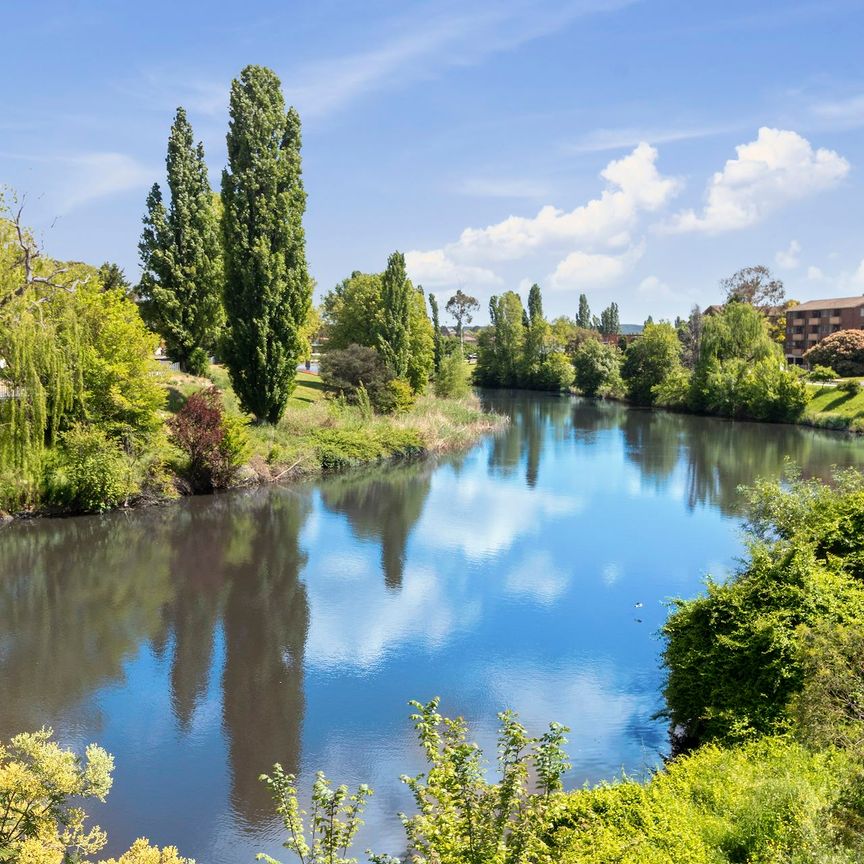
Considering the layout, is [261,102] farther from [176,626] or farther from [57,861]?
[57,861]

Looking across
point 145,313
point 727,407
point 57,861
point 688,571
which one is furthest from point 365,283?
point 57,861

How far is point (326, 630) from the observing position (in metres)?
15.8

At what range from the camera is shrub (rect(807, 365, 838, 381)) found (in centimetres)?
5894

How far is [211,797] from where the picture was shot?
974 centimetres

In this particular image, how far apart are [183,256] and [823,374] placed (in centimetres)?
5049

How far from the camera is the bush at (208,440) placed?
27.5m

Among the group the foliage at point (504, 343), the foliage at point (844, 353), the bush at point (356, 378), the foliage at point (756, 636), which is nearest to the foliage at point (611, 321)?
the foliage at point (504, 343)

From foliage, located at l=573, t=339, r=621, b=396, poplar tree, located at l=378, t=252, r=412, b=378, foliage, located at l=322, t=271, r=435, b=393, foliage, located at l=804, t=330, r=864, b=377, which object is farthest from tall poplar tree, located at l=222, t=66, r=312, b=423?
foliage, located at l=573, t=339, r=621, b=396

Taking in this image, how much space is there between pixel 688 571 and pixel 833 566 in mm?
8902

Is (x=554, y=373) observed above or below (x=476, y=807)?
above

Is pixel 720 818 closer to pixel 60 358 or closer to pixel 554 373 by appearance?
pixel 60 358

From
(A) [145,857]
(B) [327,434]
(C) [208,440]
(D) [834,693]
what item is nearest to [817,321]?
(B) [327,434]

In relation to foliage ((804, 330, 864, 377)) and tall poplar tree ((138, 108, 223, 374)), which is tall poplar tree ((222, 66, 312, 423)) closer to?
tall poplar tree ((138, 108, 223, 374))

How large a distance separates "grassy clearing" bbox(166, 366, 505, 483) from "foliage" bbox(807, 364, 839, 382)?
31.2 meters
